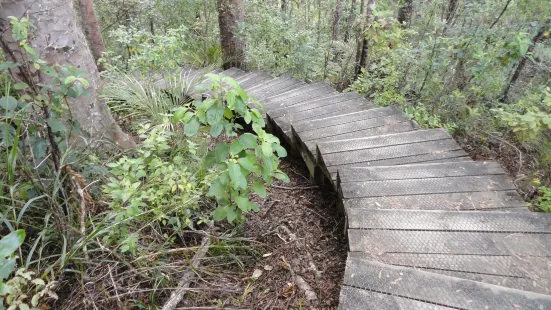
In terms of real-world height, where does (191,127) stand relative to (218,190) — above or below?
above

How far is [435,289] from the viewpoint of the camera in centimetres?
139

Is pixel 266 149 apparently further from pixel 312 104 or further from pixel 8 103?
pixel 312 104

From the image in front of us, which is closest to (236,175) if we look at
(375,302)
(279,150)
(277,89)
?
(279,150)

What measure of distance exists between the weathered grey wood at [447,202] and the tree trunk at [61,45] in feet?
7.19

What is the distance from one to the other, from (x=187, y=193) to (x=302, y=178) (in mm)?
1598

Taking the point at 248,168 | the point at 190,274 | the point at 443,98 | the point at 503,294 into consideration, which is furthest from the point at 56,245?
the point at 443,98

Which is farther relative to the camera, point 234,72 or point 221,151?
point 234,72

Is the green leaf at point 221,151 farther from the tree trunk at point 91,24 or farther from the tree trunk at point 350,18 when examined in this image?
the tree trunk at point 350,18

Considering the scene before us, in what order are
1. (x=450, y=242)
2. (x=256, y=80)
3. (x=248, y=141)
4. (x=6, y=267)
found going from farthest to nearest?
1. (x=256, y=80)
2. (x=248, y=141)
3. (x=450, y=242)
4. (x=6, y=267)

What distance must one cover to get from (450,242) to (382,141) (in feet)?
4.66

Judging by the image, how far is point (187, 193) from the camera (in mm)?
2207

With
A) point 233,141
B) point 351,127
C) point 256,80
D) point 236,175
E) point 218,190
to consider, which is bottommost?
point 256,80

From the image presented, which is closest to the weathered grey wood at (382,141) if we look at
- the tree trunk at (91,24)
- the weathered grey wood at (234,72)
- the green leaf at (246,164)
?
the green leaf at (246,164)

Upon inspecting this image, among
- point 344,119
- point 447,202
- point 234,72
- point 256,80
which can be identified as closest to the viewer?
point 447,202
